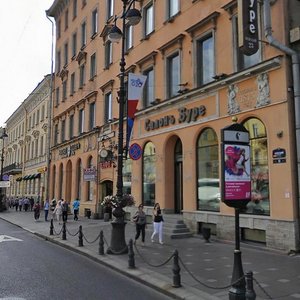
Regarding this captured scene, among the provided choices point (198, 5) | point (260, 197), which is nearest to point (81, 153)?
point (198, 5)

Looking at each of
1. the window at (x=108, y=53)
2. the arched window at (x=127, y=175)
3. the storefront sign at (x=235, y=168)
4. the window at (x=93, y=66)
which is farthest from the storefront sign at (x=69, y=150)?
the storefront sign at (x=235, y=168)

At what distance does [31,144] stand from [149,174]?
33.0m

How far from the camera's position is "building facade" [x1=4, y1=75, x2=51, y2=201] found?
4384 centimetres

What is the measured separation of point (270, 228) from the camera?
523 inches

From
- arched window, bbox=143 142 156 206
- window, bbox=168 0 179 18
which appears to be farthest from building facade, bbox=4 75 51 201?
window, bbox=168 0 179 18

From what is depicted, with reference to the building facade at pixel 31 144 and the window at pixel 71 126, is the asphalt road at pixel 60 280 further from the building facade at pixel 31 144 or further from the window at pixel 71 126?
the building facade at pixel 31 144

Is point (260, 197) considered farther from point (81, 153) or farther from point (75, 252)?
point (81, 153)

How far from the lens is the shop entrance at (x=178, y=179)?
1981 centimetres

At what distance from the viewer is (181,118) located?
1862 cm

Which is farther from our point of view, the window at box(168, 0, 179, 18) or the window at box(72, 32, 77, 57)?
the window at box(72, 32, 77, 57)

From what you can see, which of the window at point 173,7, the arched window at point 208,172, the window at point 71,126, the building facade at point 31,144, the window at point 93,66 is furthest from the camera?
the building facade at point 31,144

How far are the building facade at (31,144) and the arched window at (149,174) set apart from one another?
68.5 feet

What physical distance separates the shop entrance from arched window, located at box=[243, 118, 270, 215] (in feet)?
18.6

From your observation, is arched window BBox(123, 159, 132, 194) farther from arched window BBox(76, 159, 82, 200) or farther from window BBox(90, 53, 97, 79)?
window BBox(90, 53, 97, 79)
